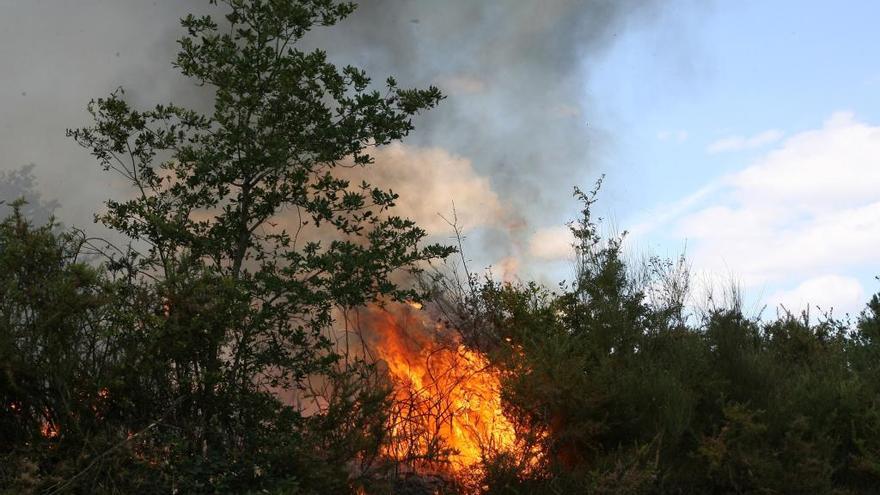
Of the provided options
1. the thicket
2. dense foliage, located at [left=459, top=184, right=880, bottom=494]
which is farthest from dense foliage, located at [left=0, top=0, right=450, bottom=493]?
dense foliage, located at [left=459, top=184, right=880, bottom=494]

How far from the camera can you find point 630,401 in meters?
9.20

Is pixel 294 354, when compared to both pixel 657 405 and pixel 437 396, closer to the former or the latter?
pixel 437 396

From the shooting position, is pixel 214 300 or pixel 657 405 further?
pixel 657 405

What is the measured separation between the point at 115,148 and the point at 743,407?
25.7 ft

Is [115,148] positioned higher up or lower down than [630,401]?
higher up

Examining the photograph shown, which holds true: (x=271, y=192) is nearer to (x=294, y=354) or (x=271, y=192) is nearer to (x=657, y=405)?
(x=294, y=354)

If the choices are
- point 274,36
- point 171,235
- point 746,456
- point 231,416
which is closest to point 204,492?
point 231,416

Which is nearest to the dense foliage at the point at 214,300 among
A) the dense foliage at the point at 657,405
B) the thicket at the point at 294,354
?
the thicket at the point at 294,354

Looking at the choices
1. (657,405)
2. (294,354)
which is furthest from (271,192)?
(657,405)

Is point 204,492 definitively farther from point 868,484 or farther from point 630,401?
point 868,484

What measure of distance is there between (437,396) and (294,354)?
1.99m

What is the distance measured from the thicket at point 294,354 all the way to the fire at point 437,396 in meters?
0.42

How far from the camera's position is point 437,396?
32.5 ft

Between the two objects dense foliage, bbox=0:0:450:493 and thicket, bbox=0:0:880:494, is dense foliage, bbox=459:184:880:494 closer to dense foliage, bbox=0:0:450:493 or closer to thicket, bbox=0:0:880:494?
thicket, bbox=0:0:880:494
